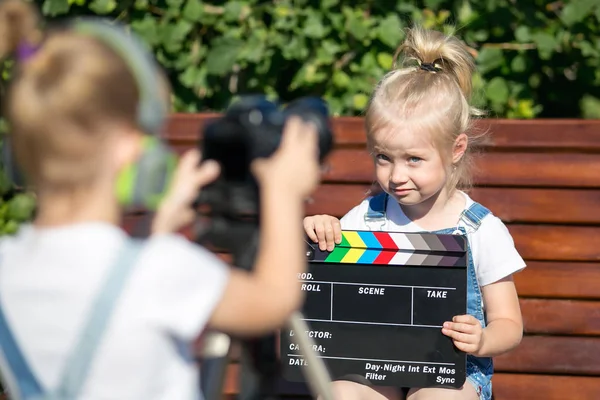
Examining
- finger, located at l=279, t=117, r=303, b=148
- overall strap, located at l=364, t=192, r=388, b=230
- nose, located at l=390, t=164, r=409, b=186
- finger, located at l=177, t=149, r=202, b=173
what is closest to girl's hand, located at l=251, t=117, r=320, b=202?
finger, located at l=279, t=117, r=303, b=148

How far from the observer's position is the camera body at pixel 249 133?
6.23 feet

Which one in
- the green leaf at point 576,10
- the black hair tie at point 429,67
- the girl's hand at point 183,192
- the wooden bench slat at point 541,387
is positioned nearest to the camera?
Result: the girl's hand at point 183,192

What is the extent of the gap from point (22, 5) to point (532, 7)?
117 inches

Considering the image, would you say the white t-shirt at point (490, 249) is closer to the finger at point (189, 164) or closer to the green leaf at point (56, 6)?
the finger at point (189, 164)

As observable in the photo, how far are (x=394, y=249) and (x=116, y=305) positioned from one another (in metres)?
1.34

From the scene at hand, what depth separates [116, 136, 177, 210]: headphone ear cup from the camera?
1.72 metres

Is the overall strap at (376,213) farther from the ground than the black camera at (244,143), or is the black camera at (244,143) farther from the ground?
the black camera at (244,143)

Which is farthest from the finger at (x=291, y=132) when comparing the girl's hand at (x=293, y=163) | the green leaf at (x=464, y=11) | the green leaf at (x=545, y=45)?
the green leaf at (x=464, y=11)

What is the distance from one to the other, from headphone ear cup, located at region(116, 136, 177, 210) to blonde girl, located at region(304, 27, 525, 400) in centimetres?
116

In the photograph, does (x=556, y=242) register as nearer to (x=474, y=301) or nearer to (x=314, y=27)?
(x=474, y=301)

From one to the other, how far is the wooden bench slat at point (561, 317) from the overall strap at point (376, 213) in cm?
78

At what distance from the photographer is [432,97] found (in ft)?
9.41

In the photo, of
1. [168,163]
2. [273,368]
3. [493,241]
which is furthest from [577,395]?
[168,163]

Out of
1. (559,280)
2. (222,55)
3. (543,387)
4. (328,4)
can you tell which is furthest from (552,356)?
(222,55)
